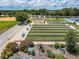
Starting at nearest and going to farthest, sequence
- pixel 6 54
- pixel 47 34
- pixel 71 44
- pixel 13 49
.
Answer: pixel 6 54, pixel 13 49, pixel 71 44, pixel 47 34

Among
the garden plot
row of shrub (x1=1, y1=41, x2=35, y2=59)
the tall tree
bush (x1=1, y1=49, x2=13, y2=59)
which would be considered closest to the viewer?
bush (x1=1, y1=49, x2=13, y2=59)

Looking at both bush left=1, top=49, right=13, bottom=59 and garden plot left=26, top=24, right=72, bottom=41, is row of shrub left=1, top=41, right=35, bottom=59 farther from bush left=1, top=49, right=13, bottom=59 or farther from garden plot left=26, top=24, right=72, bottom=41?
garden plot left=26, top=24, right=72, bottom=41

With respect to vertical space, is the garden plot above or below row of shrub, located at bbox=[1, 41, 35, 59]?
below

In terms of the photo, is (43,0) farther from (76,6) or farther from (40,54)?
(40,54)

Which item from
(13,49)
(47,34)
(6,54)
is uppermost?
(6,54)

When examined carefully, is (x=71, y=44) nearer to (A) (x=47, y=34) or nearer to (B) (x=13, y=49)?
(B) (x=13, y=49)

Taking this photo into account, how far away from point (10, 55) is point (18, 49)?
2.71 m

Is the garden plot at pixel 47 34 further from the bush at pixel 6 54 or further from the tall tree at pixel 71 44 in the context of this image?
the bush at pixel 6 54

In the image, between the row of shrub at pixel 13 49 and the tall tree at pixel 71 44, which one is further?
the tall tree at pixel 71 44

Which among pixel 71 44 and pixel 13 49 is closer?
pixel 13 49

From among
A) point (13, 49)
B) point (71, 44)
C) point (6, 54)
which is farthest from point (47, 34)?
point (6, 54)

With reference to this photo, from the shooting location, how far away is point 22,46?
20922 mm

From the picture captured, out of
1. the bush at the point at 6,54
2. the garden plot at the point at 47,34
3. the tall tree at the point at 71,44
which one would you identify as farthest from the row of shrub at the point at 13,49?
the garden plot at the point at 47,34

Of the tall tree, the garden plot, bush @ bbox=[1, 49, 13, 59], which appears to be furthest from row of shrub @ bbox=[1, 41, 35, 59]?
the garden plot
